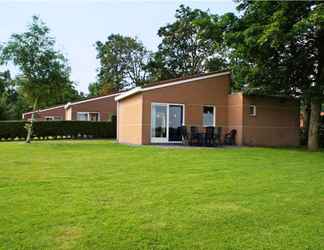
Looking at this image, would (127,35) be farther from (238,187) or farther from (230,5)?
(238,187)

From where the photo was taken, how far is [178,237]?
11.7 ft

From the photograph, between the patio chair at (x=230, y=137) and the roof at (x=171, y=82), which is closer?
the roof at (x=171, y=82)

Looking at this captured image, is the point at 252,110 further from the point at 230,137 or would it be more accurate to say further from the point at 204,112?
the point at 204,112

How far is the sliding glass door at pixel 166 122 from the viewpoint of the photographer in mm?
17172

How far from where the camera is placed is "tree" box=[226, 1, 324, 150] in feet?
46.1

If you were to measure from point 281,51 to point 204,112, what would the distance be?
4863 millimetres

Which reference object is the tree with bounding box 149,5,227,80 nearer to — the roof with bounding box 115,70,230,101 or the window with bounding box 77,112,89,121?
the window with bounding box 77,112,89,121

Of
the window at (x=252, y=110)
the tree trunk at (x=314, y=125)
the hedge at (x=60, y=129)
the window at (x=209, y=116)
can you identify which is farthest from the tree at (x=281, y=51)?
the hedge at (x=60, y=129)

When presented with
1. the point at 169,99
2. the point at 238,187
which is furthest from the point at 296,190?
the point at 169,99

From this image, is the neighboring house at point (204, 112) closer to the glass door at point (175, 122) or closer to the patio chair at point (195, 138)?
the glass door at point (175, 122)

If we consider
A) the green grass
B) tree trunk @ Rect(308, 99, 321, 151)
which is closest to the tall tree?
tree trunk @ Rect(308, 99, 321, 151)

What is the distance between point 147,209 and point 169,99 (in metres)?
12.9

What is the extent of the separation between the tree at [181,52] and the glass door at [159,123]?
71.1 ft

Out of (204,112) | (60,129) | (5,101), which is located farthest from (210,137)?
(5,101)
